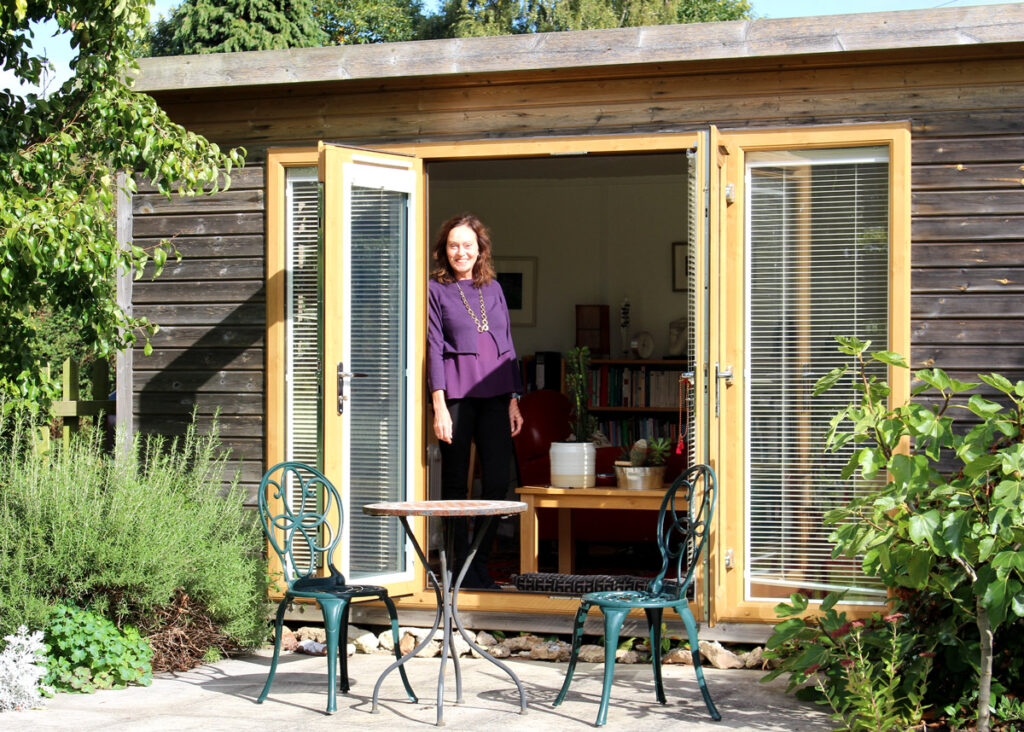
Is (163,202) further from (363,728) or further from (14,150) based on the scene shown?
(363,728)

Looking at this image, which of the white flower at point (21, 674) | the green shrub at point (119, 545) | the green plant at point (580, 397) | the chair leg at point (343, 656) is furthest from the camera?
the green plant at point (580, 397)

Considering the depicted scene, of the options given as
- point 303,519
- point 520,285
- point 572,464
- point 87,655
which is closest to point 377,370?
point 303,519

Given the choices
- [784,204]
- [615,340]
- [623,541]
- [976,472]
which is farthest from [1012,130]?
[615,340]

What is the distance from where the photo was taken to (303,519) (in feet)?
15.6

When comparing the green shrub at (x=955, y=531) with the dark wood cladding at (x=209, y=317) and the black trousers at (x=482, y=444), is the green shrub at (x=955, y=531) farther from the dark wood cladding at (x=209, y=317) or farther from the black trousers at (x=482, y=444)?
the dark wood cladding at (x=209, y=317)

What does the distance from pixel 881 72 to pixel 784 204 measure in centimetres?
68

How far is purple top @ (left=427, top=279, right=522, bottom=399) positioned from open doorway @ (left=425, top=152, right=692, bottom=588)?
3.97 m

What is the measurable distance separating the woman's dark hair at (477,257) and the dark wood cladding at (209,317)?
0.89m

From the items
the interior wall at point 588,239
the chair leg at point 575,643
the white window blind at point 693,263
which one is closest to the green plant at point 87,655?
the chair leg at point 575,643

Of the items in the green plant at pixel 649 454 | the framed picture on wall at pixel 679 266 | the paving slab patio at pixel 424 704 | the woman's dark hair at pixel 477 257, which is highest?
the framed picture on wall at pixel 679 266

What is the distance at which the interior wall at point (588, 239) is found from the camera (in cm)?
1002

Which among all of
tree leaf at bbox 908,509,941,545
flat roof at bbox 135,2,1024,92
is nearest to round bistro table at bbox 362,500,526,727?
tree leaf at bbox 908,509,941,545

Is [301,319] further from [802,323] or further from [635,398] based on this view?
[635,398]

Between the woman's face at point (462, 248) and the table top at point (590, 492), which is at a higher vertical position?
the woman's face at point (462, 248)
